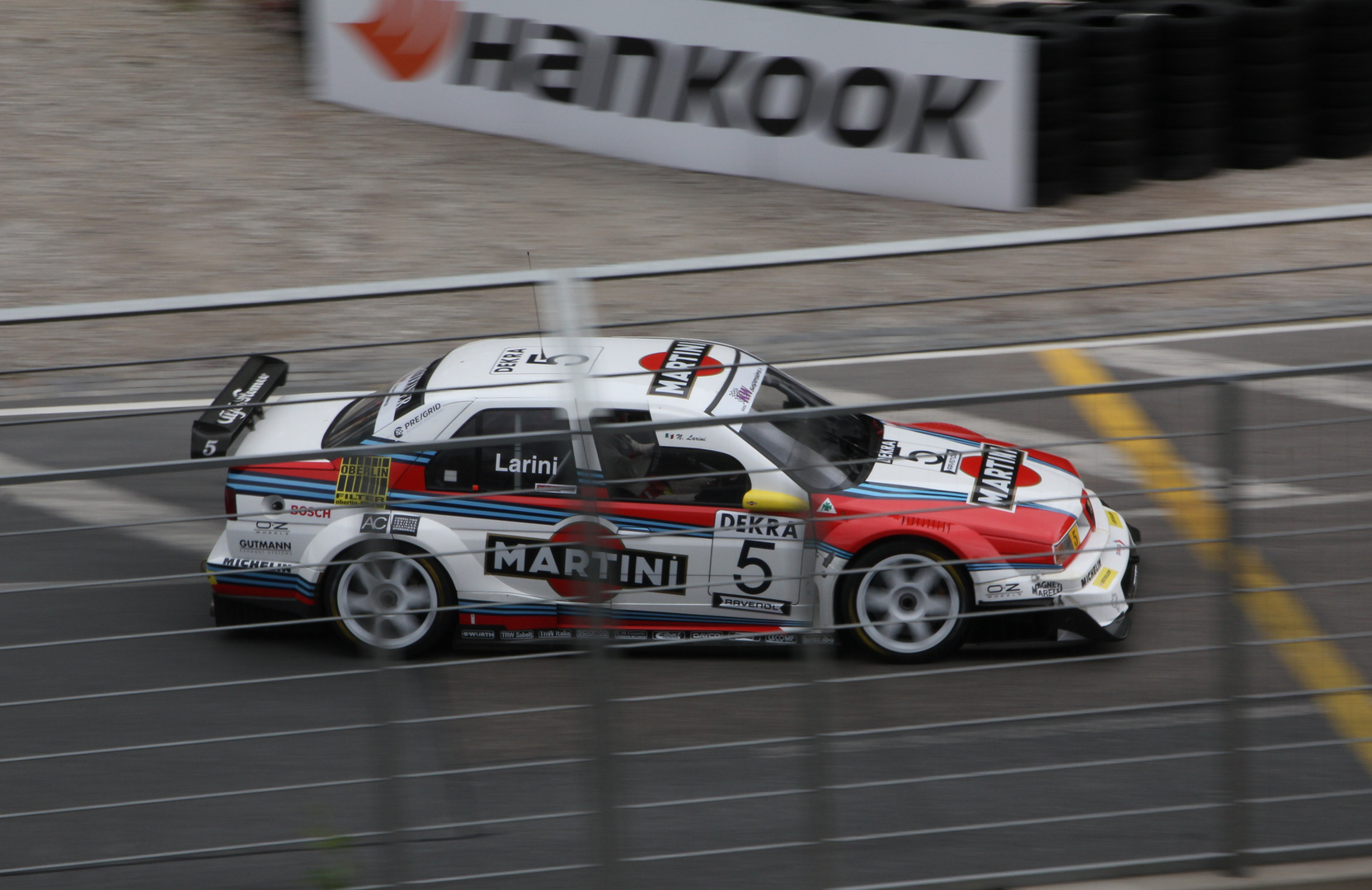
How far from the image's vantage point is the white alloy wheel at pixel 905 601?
10.0ft

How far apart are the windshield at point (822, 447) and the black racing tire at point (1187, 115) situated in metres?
7.81

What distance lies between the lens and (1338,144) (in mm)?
11734

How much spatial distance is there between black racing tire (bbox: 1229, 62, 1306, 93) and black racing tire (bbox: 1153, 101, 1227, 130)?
0.22 meters

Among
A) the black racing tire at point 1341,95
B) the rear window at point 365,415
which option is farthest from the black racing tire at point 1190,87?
the rear window at point 365,415

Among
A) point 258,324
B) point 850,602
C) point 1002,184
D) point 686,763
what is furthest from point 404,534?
point 1002,184

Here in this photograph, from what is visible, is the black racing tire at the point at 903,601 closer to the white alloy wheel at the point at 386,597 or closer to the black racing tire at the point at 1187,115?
the white alloy wheel at the point at 386,597

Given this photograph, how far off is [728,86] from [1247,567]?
9.08 meters

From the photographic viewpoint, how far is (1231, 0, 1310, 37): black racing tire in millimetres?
11117

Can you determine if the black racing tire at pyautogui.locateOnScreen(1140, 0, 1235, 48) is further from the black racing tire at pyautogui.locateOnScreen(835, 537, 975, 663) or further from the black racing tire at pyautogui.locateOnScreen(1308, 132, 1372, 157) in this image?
the black racing tire at pyautogui.locateOnScreen(835, 537, 975, 663)

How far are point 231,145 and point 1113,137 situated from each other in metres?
7.79

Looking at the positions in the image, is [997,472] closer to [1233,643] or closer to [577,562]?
[1233,643]

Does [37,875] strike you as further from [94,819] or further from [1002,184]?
[1002,184]

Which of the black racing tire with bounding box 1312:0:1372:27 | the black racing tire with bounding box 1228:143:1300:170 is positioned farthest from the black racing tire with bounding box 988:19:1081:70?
the black racing tire with bounding box 1312:0:1372:27

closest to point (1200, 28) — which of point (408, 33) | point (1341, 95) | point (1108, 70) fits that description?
point (1108, 70)
